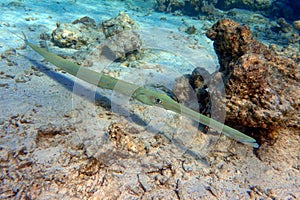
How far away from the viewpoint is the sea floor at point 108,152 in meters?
3.35

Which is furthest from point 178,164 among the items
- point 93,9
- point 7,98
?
point 93,9

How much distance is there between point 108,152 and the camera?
12.9 feet

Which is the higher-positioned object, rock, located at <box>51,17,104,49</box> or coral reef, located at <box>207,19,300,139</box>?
coral reef, located at <box>207,19,300,139</box>

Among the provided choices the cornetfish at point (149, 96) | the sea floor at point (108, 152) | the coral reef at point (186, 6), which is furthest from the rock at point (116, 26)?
the coral reef at point (186, 6)

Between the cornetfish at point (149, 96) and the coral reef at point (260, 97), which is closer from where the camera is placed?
the cornetfish at point (149, 96)

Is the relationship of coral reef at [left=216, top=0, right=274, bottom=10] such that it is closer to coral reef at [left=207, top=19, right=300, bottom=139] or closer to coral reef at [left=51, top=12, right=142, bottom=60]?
coral reef at [left=51, top=12, right=142, bottom=60]

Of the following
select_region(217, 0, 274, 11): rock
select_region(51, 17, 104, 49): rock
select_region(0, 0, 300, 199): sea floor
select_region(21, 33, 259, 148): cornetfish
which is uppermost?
select_region(217, 0, 274, 11): rock

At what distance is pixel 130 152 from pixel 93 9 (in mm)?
14043

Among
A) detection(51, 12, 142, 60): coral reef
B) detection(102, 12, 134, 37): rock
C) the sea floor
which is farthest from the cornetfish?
detection(102, 12, 134, 37): rock

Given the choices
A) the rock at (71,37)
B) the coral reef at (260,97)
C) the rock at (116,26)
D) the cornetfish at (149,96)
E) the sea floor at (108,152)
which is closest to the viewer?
the cornetfish at (149,96)

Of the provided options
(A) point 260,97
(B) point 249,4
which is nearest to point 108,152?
(A) point 260,97

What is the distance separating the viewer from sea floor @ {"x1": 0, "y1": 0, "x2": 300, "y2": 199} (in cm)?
335

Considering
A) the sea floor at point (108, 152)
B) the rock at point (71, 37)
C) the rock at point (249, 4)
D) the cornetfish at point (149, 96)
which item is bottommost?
the sea floor at point (108, 152)

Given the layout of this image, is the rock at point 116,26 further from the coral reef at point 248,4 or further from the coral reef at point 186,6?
the coral reef at point 248,4
